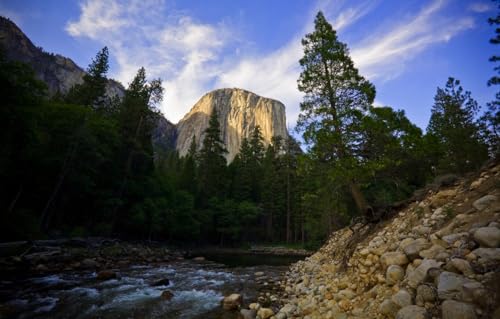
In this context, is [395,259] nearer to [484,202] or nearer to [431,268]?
[431,268]

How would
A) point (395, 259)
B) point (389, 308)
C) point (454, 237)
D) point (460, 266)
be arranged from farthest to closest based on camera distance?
Result: point (395, 259), point (454, 237), point (389, 308), point (460, 266)

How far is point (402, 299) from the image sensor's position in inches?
133

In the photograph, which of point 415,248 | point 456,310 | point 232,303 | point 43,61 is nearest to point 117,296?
point 232,303

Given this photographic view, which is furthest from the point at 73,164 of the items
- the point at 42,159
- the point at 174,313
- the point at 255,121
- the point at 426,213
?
the point at 255,121

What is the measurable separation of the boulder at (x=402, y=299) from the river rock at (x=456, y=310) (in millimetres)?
675

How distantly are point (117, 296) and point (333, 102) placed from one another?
10.4 metres

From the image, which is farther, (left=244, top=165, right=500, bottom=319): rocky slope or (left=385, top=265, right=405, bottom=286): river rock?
(left=385, top=265, right=405, bottom=286): river rock

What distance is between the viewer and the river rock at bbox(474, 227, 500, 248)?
123 inches

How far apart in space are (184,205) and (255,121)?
8478cm

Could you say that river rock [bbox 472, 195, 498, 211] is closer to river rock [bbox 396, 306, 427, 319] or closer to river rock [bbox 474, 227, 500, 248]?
river rock [bbox 474, 227, 500, 248]

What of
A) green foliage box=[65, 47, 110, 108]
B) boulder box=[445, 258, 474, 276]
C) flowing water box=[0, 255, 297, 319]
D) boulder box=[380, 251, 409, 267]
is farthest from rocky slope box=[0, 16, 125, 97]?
boulder box=[445, 258, 474, 276]

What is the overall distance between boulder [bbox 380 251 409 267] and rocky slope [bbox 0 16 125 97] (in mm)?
79662

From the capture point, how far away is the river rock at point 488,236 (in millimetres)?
3113

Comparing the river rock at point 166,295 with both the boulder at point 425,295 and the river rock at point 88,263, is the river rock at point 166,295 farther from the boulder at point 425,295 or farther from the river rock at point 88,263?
the river rock at point 88,263
